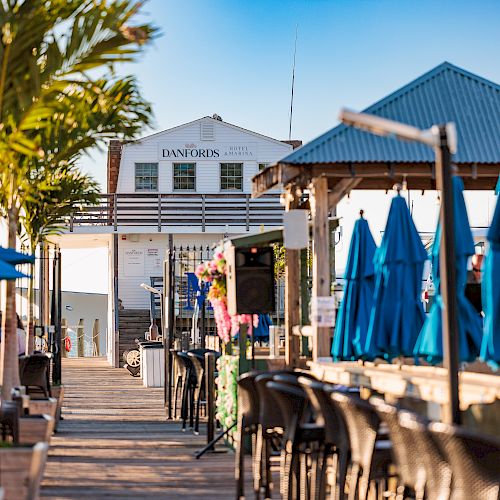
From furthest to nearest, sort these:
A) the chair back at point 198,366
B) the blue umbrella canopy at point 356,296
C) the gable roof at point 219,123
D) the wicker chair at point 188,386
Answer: the gable roof at point 219,123 < the wicker chair at point 188,386 < the chair back at point 198,366 < the blue umbrella canopy at point 356,296

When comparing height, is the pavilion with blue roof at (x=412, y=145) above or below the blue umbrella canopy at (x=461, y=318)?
above

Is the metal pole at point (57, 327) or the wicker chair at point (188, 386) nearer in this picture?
the wicker chair at point (188, 386)

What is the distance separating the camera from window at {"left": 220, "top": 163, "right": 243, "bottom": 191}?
39000 millimetres

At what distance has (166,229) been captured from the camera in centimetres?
3797

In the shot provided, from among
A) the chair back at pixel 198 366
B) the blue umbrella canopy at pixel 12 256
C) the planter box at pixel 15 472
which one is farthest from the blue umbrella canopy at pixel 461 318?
the blue umbrella canopy at pixel 12 256

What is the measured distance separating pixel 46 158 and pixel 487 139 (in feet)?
15.2

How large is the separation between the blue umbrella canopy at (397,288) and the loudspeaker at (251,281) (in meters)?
1.59

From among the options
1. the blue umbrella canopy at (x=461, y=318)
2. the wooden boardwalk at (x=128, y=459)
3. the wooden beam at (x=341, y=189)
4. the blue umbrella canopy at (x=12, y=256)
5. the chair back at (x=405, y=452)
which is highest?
the wooden beam at (x=341, y=189)

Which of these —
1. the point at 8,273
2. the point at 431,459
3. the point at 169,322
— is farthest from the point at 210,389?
the point at 431,459

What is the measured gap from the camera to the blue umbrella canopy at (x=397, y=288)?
1148 cm

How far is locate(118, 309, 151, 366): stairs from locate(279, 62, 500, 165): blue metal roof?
2392cm

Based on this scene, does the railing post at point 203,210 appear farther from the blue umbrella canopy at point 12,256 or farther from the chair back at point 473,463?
the chair back at point 473,463

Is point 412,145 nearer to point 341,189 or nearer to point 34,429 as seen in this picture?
point 341,189

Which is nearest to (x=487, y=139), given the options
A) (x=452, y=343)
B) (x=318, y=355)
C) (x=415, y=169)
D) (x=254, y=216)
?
(x=415, y=169)
